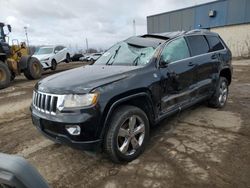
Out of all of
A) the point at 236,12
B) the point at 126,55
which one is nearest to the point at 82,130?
the point at 126,55

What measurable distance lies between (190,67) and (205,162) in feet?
6.06

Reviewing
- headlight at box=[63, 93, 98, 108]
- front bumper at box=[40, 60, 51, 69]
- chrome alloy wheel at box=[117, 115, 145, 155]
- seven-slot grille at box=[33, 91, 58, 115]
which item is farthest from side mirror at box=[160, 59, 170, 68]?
front bumper at box=[40, 60, 51, 69]

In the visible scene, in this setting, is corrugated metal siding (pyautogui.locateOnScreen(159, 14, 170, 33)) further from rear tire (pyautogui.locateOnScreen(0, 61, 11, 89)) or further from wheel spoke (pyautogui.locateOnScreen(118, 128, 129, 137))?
wheel spoke (pyautogui.locateOnScreen(118, 128, 129, 137))

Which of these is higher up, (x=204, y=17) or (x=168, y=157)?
(x=204, y=17)

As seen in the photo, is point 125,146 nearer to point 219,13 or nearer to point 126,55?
point 126,55

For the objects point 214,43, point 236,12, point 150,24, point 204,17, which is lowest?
point 214,43

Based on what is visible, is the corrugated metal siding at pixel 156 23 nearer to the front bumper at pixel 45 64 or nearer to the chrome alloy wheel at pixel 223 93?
the front bumper at pixel 45 64

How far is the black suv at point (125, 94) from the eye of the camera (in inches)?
119

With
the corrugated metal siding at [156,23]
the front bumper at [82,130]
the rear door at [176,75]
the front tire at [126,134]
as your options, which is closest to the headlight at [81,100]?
the front bumper at [82,130]

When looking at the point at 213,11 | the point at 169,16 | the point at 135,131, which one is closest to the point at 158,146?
the point at 135,131

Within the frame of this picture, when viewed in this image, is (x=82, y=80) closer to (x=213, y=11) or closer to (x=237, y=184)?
(x=237, y=184)

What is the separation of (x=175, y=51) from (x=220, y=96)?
2091mm

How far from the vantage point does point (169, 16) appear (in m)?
30.0

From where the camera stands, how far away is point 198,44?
16.6 ft
